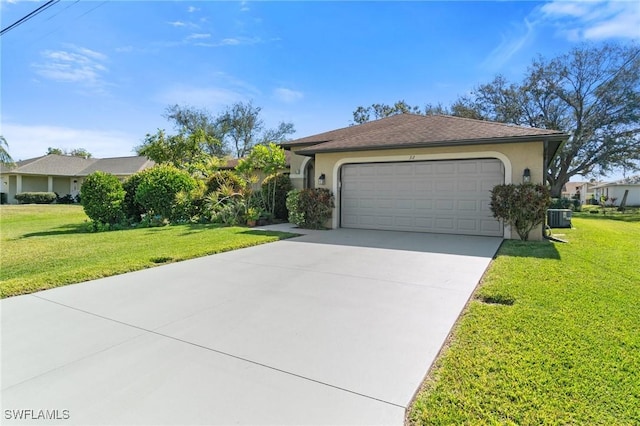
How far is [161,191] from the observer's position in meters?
13.0

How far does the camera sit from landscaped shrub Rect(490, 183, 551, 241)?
27.2 ft

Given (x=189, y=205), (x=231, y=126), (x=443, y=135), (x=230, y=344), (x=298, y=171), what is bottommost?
(x=230, y=344)

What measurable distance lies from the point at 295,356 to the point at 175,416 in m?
1.05

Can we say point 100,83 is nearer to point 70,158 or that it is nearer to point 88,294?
point 88,294

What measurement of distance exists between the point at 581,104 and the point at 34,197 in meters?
45.5

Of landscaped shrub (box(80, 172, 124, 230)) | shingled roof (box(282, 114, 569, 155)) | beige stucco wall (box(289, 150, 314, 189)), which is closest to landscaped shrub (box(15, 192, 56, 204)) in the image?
landscaped shrub (box(80, 172, 124, 230))

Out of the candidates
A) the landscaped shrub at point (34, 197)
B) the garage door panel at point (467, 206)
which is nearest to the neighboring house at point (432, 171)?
the garage door panel at point (467, 206)

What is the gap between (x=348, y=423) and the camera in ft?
6.91

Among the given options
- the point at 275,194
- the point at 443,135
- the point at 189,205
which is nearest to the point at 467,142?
the point at 443,135

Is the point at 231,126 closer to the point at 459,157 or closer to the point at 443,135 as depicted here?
the point at 443,135

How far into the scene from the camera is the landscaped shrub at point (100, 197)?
12.1 meters

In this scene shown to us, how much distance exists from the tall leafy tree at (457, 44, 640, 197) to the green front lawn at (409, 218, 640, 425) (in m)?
25.7

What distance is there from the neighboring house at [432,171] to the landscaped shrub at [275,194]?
8.93ft

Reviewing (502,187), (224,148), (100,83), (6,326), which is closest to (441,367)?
(6,326)
